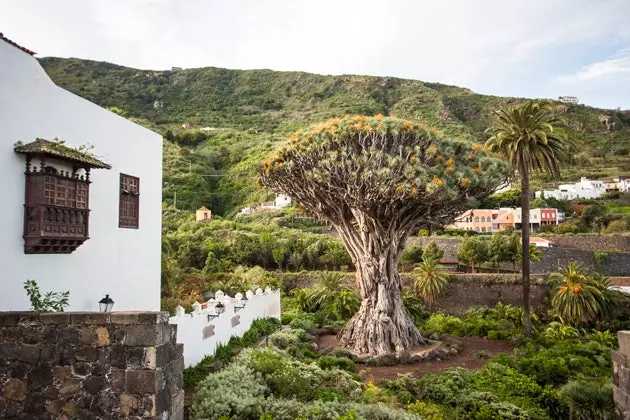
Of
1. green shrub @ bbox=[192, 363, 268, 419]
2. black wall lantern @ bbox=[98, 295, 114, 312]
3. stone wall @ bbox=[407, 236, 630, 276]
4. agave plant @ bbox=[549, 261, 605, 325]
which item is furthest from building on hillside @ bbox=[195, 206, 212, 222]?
black wall lantern @ bbox=[98, 295, 114, 312]

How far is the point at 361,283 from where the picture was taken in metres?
18.2

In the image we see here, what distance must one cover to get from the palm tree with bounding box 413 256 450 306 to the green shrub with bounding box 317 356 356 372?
12.3 meters

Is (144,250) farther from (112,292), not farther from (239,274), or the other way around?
(239,274)

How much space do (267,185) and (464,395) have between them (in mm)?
10582

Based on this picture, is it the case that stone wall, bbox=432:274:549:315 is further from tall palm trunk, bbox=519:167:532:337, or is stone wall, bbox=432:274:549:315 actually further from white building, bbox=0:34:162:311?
white building, bbox=0:34:162:311

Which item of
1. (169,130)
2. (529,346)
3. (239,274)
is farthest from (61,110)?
(169,130)

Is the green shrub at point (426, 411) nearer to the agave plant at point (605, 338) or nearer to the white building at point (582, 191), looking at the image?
the agave plant at point (605, 338)

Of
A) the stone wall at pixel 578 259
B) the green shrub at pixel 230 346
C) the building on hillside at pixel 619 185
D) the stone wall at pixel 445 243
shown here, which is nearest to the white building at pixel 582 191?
the building on hillside at pixel 619 185

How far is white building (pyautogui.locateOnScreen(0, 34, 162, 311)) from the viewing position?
7.54 m

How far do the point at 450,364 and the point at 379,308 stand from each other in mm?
3051

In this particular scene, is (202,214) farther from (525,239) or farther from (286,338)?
Answer: (525,239)

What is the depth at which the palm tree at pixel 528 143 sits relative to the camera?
19609 millimetres

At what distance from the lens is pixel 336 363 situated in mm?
14992

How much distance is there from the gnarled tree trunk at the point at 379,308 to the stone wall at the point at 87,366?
12079 mm
